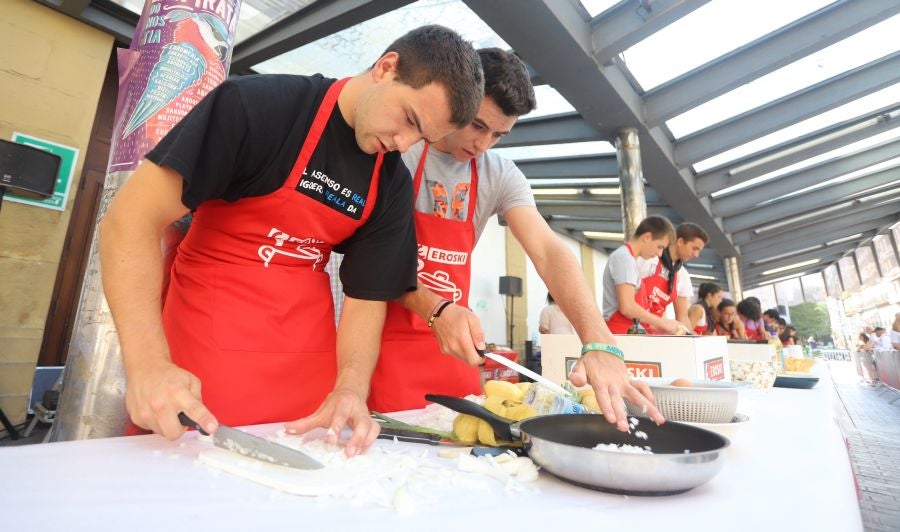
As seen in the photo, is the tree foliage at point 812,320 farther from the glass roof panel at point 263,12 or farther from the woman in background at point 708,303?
the glass roof panel at point 263,12

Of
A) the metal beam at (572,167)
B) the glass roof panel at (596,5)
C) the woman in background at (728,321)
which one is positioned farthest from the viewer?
the metal beam at (572,167)

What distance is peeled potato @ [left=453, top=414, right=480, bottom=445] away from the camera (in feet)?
2.57

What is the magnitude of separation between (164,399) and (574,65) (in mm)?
3829

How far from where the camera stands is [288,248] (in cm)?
112

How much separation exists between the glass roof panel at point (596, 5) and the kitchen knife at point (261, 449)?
12.7 feet

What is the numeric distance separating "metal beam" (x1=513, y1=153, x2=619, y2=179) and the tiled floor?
3.50 m

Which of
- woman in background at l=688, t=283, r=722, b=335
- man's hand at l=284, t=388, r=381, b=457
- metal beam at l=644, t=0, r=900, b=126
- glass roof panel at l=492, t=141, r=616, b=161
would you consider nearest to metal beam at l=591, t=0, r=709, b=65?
metal beam at l=644, t=0, r=900, b=126

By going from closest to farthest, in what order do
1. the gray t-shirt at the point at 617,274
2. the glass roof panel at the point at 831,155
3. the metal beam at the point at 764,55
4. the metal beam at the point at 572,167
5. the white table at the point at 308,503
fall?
the white table at the point at 308,503 → the gray t-shirt at the point at 617,274 → the metal beam at the point at 764,55 → the metal beam at the point at 572,167 → the glass roof panel at the point at 831,155

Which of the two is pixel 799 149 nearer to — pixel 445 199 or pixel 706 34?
pixel 706 34

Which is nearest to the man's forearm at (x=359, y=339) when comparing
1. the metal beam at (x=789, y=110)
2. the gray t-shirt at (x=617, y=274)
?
the gray t-shirt at (x=617, y=274)

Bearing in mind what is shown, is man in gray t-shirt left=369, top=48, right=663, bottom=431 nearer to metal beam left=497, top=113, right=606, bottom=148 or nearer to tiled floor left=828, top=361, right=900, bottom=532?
tiled floor left=828, top=361, right=900, bottom=532

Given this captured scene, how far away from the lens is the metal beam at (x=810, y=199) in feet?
26.6

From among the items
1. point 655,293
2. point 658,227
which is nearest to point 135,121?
point 658,227

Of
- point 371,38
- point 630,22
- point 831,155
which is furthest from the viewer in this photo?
point 831,155
